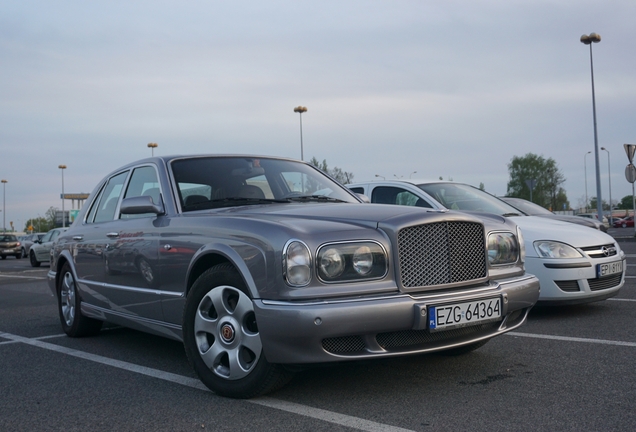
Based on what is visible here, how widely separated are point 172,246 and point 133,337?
7.14 ft

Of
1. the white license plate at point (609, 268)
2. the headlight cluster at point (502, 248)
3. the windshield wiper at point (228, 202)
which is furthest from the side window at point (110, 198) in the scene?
the white license plate at point (609, 268)

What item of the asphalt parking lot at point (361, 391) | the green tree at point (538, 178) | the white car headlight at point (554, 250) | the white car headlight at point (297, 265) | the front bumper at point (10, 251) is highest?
the green tree at point (538, 178)

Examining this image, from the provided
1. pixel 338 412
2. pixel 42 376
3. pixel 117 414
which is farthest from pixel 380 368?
pixel 42 376

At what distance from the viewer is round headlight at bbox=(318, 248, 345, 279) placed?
366cm

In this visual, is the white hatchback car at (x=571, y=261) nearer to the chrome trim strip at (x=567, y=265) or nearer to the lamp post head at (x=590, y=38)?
the chrome trim strip at (x=567, y=265)

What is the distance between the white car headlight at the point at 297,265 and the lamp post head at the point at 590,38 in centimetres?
2859

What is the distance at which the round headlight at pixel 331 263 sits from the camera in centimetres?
366

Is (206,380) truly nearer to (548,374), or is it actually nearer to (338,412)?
(338,412)

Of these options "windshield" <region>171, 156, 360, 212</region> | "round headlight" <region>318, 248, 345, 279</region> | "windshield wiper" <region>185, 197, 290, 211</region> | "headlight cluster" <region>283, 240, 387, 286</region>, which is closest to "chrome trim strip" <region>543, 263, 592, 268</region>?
"windshield" <region>171, 156, 360, 212</region>

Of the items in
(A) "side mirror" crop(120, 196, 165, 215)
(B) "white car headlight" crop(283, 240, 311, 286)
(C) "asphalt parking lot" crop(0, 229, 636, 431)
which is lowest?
(C) "asphalt parking lot" crop(0, 229, 636, 431)

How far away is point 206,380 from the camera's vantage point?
409 cm

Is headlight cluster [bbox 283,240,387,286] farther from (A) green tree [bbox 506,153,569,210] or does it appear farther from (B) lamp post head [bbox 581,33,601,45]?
(A) green tree [bbox 506,153,569,210]

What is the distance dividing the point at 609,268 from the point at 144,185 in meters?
4.58

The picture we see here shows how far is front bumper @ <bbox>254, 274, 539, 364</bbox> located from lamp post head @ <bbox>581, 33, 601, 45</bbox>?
28087 mm
